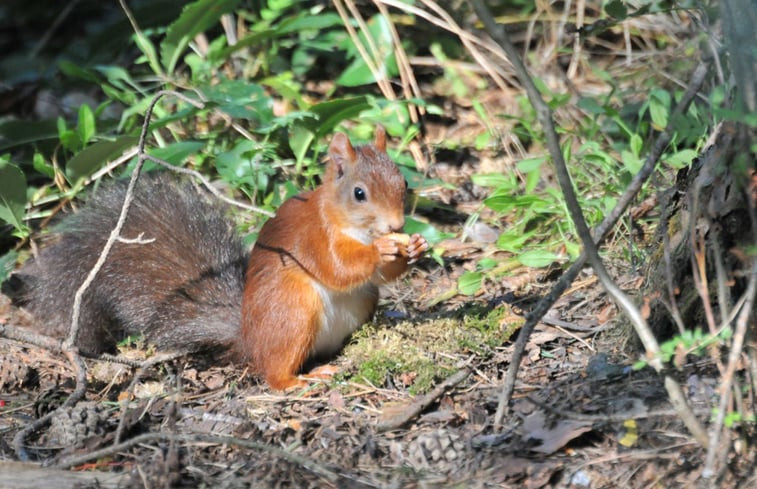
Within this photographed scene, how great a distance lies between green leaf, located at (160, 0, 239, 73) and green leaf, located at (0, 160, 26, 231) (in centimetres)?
110

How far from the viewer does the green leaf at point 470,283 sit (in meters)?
3.16

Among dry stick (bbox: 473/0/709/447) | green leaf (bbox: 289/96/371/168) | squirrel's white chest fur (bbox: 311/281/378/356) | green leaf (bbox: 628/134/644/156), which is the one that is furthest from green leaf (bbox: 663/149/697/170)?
dry stick (bbox: 473/0/709/447)

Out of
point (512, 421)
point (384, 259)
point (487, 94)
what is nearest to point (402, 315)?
point (384, 259)

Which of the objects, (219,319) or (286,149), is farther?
(286,149)

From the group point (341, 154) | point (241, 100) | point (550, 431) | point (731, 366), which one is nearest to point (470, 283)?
point (341, 154)

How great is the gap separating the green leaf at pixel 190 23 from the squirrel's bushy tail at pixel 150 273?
125cm

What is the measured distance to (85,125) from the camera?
13.4 feet

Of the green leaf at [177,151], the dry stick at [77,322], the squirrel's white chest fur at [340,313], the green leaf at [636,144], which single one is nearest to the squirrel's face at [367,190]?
the squirrel's white chest fur at [340,313]

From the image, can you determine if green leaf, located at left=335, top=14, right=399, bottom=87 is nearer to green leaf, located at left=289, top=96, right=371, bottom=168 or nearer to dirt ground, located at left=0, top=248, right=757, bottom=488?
green leaf, located at left=289, top=96, right=371, bottom=168

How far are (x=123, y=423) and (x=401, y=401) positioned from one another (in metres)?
0.76

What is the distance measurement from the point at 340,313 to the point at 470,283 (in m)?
0.48

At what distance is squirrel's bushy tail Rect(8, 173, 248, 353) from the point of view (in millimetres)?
3014

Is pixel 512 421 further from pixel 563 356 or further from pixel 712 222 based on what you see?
pixel 712 222

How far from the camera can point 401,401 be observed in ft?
8.62
